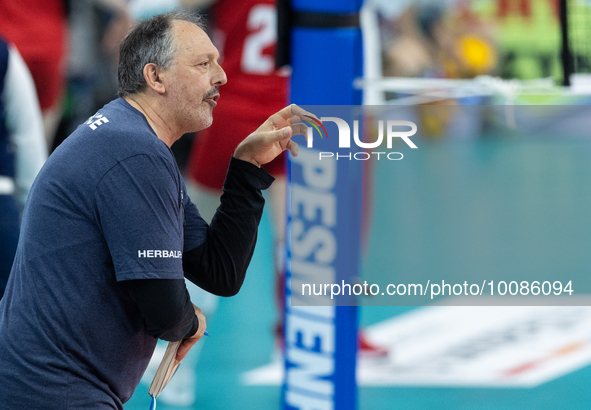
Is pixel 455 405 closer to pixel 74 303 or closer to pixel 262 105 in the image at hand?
pixel 262 105

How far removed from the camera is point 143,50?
1741 millimetres

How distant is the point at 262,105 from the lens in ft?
12.3

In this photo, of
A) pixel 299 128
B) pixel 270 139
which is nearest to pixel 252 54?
pixel 299 128

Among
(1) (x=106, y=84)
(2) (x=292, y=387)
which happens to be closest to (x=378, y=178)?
(1) (x=106, y=84)

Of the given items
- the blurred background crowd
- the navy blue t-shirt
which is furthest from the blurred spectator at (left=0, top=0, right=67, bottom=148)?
the navy blue t-shirt

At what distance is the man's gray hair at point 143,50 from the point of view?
1.72 meters

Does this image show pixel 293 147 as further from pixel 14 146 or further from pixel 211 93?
pixel 14 146

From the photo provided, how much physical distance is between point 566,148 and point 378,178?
4.36 metres

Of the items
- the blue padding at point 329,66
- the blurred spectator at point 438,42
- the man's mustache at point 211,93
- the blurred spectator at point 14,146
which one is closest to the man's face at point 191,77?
the man's mustache at point 211,93

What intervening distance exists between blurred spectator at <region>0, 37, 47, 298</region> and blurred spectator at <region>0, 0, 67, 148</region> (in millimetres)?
1815

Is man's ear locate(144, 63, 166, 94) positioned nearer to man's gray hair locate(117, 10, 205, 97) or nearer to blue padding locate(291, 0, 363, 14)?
man's gray hair locate(117, 10, 205, 97)

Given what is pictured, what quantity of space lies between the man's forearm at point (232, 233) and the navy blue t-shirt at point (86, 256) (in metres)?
0.25

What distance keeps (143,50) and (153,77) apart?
0.23ft

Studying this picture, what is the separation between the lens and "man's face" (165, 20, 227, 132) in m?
1.73
